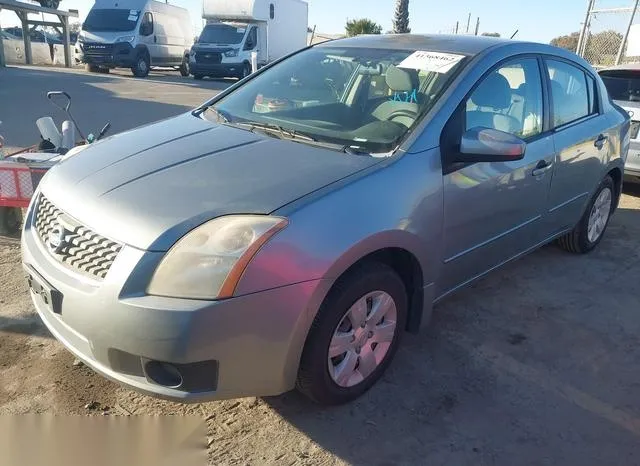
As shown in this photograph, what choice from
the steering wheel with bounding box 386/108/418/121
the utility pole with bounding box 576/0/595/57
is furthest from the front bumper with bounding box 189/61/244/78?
the steering wheel with bounding box 386/108/418/121

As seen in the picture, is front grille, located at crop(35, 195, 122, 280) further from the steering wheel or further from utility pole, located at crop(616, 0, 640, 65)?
utility pole, located at crop(616, 0, 640, 65)

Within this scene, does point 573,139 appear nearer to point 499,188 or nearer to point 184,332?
point 499,188

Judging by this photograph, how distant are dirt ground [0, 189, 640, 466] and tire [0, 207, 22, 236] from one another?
2.79 feet

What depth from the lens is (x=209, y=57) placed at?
71.1 ft

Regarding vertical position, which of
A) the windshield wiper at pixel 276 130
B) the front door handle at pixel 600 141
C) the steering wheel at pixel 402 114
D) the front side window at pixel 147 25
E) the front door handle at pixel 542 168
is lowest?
the front door handle at pixel 542 168

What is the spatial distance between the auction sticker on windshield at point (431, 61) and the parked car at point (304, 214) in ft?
0.05

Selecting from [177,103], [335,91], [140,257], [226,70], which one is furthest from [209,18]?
[140,257]

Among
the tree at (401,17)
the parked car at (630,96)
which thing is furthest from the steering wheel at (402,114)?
the tree at (401,17)

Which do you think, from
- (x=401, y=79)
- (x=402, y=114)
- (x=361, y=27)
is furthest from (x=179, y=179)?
(x=361, y=27)

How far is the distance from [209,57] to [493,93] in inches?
787

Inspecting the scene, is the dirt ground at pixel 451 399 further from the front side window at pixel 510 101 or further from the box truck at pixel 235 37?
the box truck at pixel 235 37

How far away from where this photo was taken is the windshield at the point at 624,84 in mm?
6277

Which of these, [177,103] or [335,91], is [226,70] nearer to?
[177,103]

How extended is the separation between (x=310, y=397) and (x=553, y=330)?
177 cm
